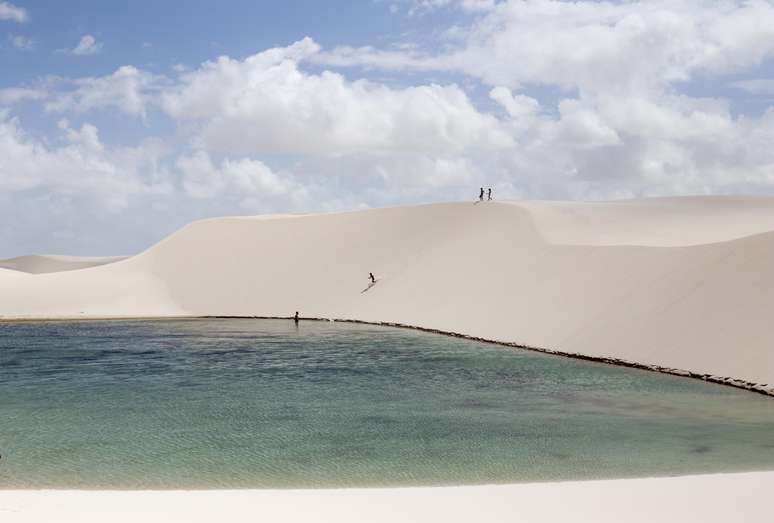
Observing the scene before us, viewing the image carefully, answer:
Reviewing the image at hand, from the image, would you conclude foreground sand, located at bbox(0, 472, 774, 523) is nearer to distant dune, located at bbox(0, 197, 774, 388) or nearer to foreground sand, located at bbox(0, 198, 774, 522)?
foreground sand, located at bbox(0, 198, 774, 522)

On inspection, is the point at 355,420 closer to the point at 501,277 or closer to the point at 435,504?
the point at 435,504

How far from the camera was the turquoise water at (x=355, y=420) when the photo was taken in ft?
51.4

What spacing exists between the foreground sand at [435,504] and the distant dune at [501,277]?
47.9 ft

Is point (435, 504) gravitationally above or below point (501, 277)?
below

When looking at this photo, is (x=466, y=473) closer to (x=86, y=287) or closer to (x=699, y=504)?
(x=699, y=504)

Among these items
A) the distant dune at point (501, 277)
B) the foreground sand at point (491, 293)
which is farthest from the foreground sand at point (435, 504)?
the distant dune at point (501, 277)

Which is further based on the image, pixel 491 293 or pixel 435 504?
pixel 491 293

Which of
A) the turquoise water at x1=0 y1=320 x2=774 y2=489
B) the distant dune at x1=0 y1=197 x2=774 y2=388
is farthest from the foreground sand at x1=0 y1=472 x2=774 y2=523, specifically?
the distant dune at x1=0 y1=197 x2=774 y2=388

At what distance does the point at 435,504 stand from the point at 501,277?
38971 mm

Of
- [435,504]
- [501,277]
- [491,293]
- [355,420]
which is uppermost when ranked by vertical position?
[501,277]

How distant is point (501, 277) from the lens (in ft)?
166

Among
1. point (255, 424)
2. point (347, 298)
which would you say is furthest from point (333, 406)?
point (347, 298)

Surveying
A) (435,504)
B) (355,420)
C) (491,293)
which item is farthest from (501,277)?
(435,504)

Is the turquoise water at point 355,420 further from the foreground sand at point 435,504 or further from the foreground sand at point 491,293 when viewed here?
the foreground sand at point 491,293
